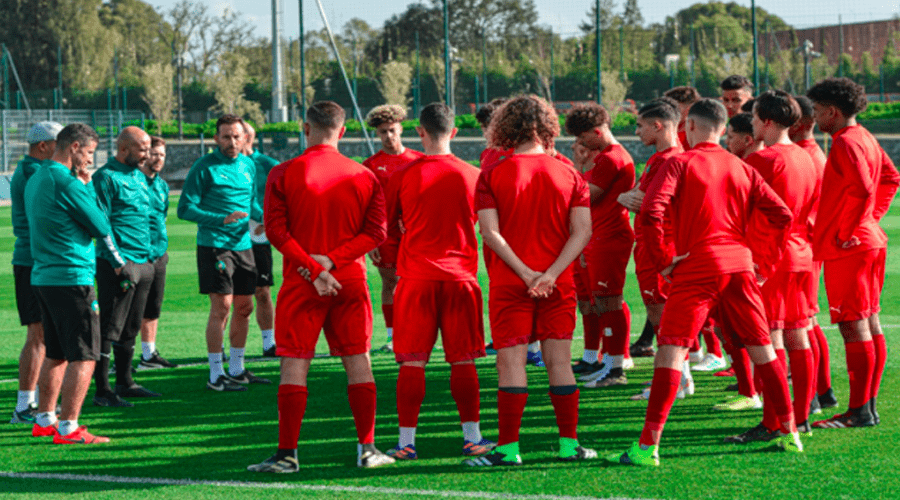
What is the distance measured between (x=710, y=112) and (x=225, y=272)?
4.21m

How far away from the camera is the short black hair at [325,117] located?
5.66m

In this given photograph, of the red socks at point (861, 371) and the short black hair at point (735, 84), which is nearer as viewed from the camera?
the red socks at point (861, 371)

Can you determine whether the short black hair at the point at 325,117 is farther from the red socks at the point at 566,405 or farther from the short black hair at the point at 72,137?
the red socks at the point at 566,405

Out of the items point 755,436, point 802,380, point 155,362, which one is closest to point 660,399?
point 755,436

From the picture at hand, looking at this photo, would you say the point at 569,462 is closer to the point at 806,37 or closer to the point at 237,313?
the point at 237,313

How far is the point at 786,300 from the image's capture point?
6.21m

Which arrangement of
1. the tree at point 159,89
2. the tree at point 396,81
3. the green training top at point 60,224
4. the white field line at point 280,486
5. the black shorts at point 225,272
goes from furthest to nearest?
the tree at point 159,89 → the tree at point 396,81 → the black shorts at point 225,272 → the green training top at point 60,224 → the white field line at point 280,486

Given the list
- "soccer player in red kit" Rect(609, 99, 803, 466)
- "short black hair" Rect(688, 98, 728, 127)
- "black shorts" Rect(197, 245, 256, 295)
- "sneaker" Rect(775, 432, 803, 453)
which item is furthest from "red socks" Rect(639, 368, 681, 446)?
"black shorts" Rect(197, 245, 256, 295)

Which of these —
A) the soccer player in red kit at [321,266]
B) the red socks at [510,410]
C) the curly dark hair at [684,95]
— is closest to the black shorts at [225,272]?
the soccer player in red kit at [321,266]

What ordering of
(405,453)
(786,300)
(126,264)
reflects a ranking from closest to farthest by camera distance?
1. (405,453)
2. (786,300)
3. (126,264)

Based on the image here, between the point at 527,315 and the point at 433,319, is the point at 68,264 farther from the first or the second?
the point at 527,315

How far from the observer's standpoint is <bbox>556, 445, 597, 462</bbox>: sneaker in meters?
5.69

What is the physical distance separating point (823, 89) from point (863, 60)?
178ft

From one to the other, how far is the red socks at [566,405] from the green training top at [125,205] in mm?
3768
